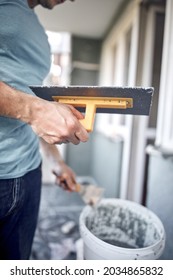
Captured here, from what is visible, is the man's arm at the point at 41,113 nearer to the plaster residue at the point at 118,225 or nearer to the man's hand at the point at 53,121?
the man's hand at the point at 53,121

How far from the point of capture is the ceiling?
1.85 meters

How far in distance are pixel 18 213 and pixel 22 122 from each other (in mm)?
289

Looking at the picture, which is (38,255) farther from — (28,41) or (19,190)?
(28,41)

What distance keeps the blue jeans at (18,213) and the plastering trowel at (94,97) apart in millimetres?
276

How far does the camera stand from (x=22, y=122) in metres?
0.65

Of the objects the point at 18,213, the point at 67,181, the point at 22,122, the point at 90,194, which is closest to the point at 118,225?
the point at 90,194

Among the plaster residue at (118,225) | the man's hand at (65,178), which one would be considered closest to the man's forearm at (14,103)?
the man's hand at (65,178)

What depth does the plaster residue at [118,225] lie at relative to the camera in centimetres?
99

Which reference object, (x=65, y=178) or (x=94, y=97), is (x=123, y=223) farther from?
(x=94, y=97)

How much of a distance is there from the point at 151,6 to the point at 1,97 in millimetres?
1506

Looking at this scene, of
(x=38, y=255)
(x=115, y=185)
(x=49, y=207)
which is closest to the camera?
(x=38, y=255)

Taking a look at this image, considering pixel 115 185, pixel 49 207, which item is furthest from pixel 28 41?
pixel 49 207

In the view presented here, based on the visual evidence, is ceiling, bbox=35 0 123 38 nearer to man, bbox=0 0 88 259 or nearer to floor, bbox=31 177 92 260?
man, bbox=0 0 88 259
